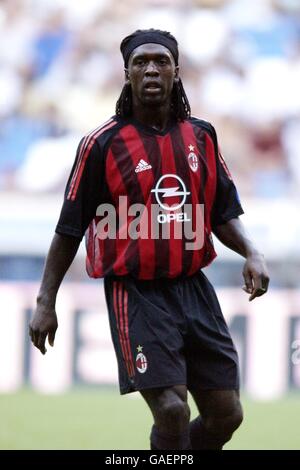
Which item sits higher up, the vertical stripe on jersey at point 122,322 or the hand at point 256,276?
the hand at point 256,276

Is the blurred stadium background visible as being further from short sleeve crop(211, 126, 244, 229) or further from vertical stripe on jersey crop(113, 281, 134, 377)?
vertical stripe on jersey crop(113, 281, 134, 377)

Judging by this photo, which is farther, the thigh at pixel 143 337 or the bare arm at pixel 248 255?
the bare arm at pixel 248 255

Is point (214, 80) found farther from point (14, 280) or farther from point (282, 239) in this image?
point (14, 280)

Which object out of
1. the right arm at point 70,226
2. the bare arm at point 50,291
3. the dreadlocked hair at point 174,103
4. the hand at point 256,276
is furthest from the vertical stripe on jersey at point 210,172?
the bare arm at point 50,291

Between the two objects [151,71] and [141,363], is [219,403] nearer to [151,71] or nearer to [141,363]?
[141,363]

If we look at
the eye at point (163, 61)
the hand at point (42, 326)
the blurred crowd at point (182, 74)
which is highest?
the blurred crowd at point (182, 74)

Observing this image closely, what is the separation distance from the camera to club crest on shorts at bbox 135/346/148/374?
4.51 meters

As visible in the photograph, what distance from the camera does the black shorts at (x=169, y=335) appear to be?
4.51m

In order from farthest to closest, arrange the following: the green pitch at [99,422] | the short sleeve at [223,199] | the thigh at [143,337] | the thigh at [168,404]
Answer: the green pitch at [99,422]
the short sleeve at [223,199]
the thigh at [143,337]
the thigh at [168,404]

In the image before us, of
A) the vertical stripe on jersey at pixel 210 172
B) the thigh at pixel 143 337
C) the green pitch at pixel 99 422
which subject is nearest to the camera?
the thigh at pixel 143 337

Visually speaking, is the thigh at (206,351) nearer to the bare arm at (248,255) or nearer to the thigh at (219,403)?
the thigh at (219,403)

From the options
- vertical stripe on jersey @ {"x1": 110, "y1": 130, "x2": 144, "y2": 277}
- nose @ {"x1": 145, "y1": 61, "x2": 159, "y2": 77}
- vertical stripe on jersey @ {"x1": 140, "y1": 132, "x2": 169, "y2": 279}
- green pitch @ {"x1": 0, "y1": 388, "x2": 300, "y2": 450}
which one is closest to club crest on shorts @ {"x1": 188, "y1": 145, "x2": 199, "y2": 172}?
vertical stripe on jersey @ {"x1": 140, "y1": 132, "x2": 169, "y2": 279}

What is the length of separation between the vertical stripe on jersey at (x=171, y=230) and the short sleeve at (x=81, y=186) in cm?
25

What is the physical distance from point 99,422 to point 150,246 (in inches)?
146
